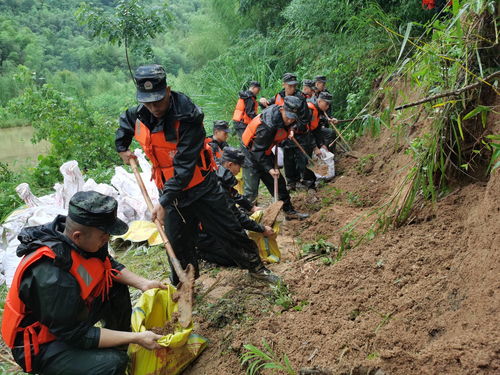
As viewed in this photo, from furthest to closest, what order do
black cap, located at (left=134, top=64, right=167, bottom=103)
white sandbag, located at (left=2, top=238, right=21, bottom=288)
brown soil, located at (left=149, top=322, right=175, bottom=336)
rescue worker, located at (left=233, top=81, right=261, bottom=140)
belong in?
rescue worker, located at (left=233, top=81, right=261, bottom=140) → white sandbag, located at (left=2, top=238, right=21, bottom=288) → black cap, located at (left=134, top=64, right=167, bottom=103) → brown soil, located at (left=149, top=322, right=175, bottom=336)

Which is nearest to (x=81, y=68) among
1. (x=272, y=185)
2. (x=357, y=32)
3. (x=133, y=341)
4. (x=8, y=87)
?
(x=8, y=87)

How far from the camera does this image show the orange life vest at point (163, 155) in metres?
3.02

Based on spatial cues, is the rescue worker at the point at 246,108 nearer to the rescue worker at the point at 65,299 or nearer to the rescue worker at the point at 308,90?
the rescue worker at the point at 308,90

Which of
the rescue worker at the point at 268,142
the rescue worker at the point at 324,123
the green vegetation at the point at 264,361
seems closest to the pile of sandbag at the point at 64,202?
the rescue worker at the point at 268,142

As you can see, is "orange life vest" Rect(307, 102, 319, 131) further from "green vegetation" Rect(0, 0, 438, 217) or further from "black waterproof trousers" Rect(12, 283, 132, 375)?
"black waterproof trousers" Rect(12, 283, 132, 375)

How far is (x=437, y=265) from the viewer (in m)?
2.61

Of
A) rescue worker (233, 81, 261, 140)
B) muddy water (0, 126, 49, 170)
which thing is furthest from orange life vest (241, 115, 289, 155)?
muddy water (0, 126, 49, 170)

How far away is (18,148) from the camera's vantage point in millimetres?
18328

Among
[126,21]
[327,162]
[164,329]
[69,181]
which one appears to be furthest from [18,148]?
[164,329]

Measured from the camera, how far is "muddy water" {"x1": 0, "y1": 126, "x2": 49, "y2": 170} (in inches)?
581

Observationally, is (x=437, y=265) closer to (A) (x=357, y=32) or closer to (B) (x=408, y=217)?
(B) (x=408, y=217)

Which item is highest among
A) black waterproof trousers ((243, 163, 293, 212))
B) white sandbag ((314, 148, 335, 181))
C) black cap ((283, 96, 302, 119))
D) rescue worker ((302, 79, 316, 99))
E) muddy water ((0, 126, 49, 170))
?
black cap ((283, 96, 302, 119))

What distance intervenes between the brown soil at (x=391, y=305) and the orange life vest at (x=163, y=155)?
42.5 inches

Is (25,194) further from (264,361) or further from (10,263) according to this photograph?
(264,361)
